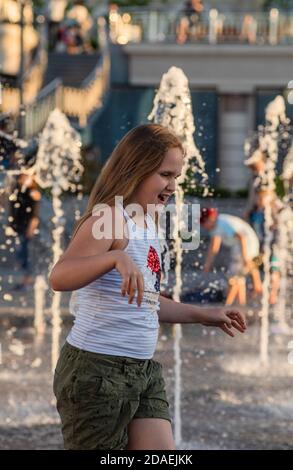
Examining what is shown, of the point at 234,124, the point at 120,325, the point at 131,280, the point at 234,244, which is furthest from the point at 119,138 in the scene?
the point at 131,280

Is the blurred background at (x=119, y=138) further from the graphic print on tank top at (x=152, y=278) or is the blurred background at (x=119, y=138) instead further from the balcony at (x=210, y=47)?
the graphic print on tank top at (x=152, y=278)

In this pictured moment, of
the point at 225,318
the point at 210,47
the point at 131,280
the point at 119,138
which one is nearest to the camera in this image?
the point at 131,280

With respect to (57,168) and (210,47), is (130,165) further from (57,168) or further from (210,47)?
(210,47)

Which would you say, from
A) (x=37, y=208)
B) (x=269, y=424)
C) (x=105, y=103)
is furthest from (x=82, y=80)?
(x=269, y=424)

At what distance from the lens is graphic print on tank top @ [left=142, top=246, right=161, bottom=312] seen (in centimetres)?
385

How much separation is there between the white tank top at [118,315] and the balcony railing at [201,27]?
25.1m

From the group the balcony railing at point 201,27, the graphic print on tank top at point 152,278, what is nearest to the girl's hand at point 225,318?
the graphic print on tank top at point 152,278

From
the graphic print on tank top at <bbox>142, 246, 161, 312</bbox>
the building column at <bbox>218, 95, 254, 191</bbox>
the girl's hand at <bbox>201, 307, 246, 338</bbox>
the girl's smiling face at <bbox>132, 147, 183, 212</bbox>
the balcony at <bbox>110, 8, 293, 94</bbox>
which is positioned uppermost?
the girl's smiling face at <bbox>132, 147, 183, 212</bbox>

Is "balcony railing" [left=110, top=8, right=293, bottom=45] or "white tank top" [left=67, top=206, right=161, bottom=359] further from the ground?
"white tank top" [left=67, top=206, right=161, bottom=359]

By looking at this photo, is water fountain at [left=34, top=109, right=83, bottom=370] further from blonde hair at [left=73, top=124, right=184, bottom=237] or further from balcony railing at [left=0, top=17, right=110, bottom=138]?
blonde hair at [left=73, top=124, right=184, bottom=237]

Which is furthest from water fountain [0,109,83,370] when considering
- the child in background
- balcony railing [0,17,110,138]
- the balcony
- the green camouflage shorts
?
the balcony

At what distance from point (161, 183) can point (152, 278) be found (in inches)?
11.2

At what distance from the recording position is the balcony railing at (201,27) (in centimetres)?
2869

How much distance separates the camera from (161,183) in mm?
3877
